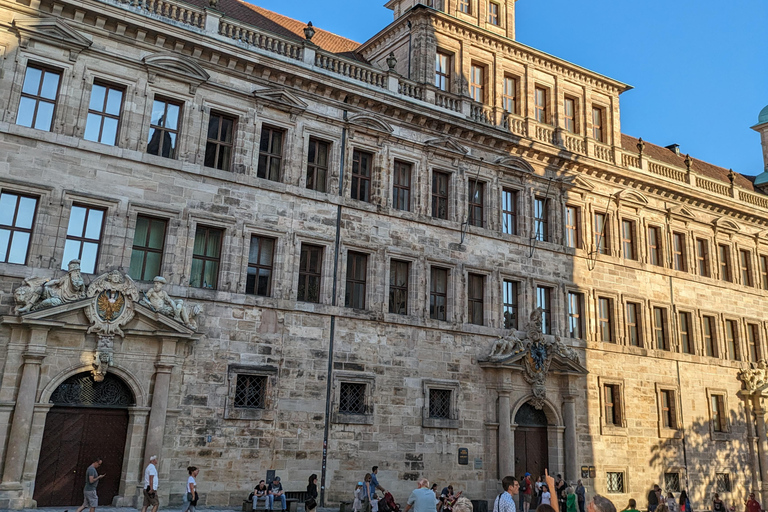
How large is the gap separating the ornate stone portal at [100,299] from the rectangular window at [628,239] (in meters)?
18.9

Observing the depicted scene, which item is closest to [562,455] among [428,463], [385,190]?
[428,463]

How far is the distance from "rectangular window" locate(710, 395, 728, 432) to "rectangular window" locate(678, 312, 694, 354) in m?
2.29

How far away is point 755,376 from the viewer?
31.0 meters

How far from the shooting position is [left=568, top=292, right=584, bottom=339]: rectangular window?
86.2 ft

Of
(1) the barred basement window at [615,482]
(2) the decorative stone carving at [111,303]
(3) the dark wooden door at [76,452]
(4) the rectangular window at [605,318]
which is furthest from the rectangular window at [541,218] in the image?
(3) the dark wooden door at [76,452]

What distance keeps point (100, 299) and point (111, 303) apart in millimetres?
284

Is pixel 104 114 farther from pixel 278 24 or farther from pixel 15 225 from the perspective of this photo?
pixel 278 24

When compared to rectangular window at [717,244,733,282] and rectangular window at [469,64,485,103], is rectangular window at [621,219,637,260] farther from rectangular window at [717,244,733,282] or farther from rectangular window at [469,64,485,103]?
rectangular window at [469,64,485,103]

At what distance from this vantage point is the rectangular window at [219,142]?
2052 cm

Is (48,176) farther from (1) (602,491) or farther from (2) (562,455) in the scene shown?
(1) (602,491)

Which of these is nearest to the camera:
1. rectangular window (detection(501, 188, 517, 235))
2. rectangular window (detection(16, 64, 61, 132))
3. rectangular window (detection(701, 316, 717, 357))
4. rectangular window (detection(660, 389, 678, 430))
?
rectangular window (detection(16, 64, 61, 132))

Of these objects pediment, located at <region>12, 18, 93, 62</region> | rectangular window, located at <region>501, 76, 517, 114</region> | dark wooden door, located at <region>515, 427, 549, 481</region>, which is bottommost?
dark wooden door, located at <region>515, 427, 549, 481</region>

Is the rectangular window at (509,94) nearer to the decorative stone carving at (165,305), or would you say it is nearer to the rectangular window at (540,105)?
the rectangular window at (540,105)

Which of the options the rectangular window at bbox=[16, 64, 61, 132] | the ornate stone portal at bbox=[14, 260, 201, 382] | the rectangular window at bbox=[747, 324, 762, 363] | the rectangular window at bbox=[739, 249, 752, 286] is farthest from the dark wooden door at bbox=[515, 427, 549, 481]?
the rectangular window at bbox=[16, 64, 61, 132]
